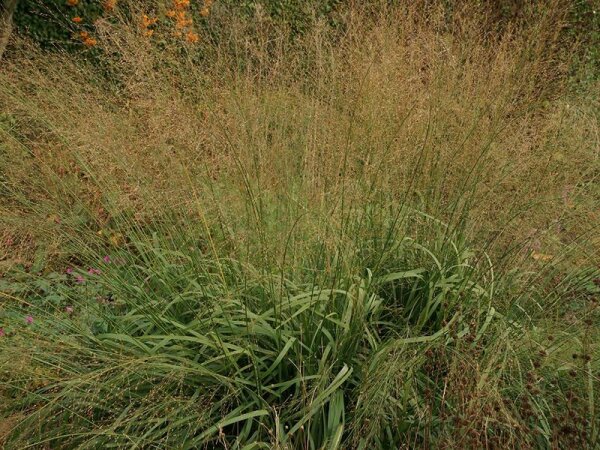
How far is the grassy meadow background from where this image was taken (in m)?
2.20

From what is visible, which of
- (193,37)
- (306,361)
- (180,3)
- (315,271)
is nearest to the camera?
(306,361)

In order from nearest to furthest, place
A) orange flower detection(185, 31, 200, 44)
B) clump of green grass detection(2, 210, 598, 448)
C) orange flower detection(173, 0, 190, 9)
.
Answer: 1. clump of green grass detection(2, 210, 598, 448)
2. orange flower detection(185, 31, 200, 44)
3. orange flower detection(173, 0, 190, 9)

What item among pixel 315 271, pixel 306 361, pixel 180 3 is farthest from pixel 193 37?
pixel 306 361

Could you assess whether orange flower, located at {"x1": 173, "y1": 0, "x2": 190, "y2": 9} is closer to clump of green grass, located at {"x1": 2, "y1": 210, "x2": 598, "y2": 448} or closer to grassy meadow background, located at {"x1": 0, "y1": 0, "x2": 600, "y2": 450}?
grassy meadow background, located at {"x1": 0, "y1": 0, "x2": 600, "y2": 450}

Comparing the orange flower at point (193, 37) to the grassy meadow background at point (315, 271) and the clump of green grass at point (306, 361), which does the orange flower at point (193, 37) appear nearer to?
the grassy meadow background at point (315, 271)

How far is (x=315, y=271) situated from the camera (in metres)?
2.55

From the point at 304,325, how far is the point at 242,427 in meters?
0.38

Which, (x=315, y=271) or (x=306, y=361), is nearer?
(x=306, y=361)

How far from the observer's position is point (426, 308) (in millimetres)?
2500

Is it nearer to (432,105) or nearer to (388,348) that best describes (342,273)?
(388,348)

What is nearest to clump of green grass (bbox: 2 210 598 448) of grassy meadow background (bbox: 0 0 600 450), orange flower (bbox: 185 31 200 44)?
grassy meadow background (bbox: 0 0 600 450)

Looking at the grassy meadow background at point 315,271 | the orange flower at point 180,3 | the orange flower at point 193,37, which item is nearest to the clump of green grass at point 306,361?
the grassy meadow background at point 315,271

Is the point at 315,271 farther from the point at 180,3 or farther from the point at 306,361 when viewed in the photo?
the point at 180,3

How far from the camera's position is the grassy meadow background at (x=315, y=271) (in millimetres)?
2197
